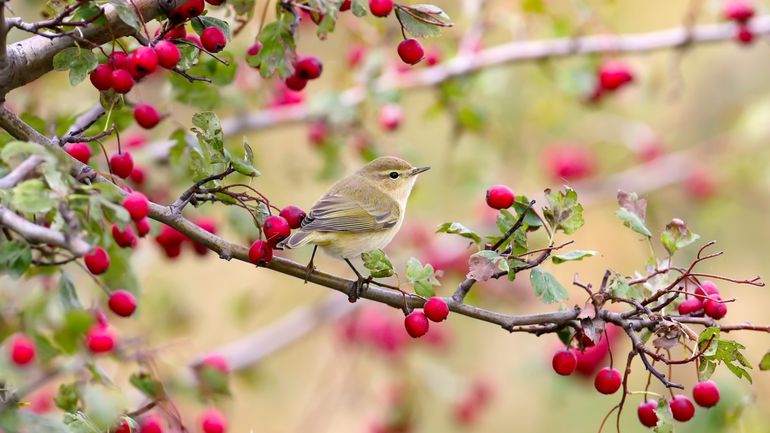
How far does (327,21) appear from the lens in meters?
2.33

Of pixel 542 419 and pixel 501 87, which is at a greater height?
pixel 501 87

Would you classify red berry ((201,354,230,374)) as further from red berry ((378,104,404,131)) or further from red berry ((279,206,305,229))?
red berry ((378,104,404,131))

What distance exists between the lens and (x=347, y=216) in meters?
4.08

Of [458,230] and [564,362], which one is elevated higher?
[458,230]

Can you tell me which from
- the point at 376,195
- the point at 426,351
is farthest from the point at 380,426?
the point at 376,195

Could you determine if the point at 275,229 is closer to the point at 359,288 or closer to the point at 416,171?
the point at 359,288

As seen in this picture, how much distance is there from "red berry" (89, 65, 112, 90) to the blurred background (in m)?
0.76

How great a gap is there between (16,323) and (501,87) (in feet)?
10.7

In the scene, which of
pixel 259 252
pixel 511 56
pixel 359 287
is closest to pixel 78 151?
pixel 259 252

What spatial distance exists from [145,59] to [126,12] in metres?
0.15

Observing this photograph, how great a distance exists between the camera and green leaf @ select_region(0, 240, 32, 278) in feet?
6.84

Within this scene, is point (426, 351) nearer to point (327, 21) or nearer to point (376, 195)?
point (376, 195)

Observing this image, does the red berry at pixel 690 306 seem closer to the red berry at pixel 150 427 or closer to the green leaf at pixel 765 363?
the green leaf at pixel 765 363

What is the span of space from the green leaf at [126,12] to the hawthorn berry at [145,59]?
0.10 metres
